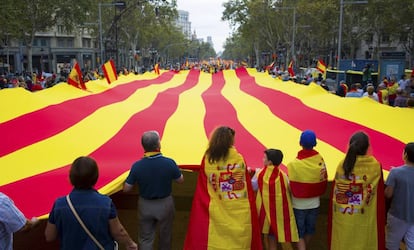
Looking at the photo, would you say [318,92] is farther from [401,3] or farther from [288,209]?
[401,3]

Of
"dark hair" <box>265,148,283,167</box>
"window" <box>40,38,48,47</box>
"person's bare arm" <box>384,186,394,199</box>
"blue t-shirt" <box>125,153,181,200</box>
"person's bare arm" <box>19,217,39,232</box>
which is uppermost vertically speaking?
"window" <box>40,38,48,47</box>

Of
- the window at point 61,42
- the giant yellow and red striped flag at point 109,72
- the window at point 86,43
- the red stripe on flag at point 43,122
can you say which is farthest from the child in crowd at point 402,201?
the window at point 86,43

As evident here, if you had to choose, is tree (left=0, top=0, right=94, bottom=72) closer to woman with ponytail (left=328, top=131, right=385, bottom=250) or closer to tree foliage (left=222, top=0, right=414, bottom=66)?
tree foliage (left=222, top=0, right=414, bottom=66)

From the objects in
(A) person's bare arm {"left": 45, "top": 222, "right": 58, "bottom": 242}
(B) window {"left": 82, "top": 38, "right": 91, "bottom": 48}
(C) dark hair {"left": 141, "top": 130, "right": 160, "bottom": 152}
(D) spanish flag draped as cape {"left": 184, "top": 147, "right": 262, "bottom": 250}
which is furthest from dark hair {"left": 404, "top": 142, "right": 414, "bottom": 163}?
(B) window {"left": 82, "top": 38, "right": 91, "bottom": 48}

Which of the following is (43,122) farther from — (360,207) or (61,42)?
(61,42)

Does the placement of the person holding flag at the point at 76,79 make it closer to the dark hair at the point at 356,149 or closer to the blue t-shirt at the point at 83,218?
→ the blue t-shirt at the point at 83,218

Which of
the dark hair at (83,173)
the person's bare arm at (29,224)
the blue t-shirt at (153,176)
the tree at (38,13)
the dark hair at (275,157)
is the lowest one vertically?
the person's bare arm at (29,224)

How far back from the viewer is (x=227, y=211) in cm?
350

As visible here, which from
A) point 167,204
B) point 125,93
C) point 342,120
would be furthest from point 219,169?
point 125,93

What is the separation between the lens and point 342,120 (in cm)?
580

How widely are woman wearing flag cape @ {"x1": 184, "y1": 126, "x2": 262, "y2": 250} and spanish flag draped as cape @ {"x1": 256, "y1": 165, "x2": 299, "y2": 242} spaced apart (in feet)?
0.63

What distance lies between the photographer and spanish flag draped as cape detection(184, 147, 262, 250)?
11.4 ft

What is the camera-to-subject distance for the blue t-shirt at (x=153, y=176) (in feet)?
11.7

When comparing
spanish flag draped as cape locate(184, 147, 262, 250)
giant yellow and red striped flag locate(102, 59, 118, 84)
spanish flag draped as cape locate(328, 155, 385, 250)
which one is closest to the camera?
spanish flag draped as cape locate(184, 147, 262, 250)
